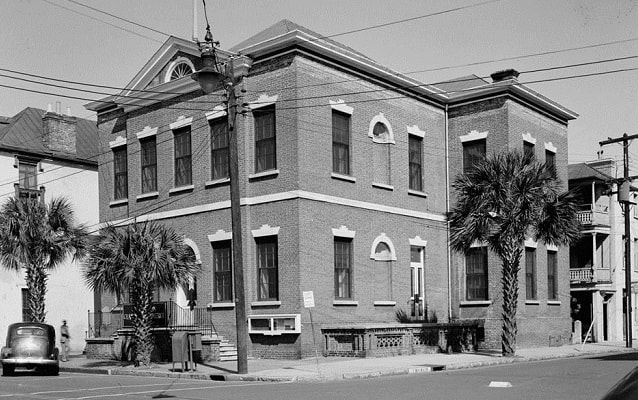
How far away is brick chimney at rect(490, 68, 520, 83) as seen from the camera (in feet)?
113

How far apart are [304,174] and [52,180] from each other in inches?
779

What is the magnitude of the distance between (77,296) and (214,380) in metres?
23.5

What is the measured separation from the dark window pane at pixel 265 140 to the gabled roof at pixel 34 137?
17.3m

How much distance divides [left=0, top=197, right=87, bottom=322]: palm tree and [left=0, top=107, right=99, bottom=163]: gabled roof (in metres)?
9.91

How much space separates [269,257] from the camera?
92.6ft

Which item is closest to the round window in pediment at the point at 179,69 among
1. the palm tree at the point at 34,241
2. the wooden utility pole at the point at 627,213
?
the palm tree at the point at 34,241

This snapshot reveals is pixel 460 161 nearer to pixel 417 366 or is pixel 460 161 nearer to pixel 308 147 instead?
pixel 308 147

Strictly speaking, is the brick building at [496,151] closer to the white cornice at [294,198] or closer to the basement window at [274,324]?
the white cornice at [294,198]

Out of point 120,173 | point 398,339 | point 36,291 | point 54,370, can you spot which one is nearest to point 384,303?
point 398,339

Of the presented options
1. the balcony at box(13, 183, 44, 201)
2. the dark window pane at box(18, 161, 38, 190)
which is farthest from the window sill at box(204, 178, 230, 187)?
the dark window pane at box(18, 161, 38, 190)

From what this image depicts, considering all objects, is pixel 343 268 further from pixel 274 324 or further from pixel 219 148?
pixel 219 148

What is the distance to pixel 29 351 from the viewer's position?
2467 centimetres

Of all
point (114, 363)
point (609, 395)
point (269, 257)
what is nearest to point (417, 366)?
point (269, 257)

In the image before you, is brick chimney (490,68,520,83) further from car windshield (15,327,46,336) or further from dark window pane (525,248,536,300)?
car windshield (15,327,46,336)
